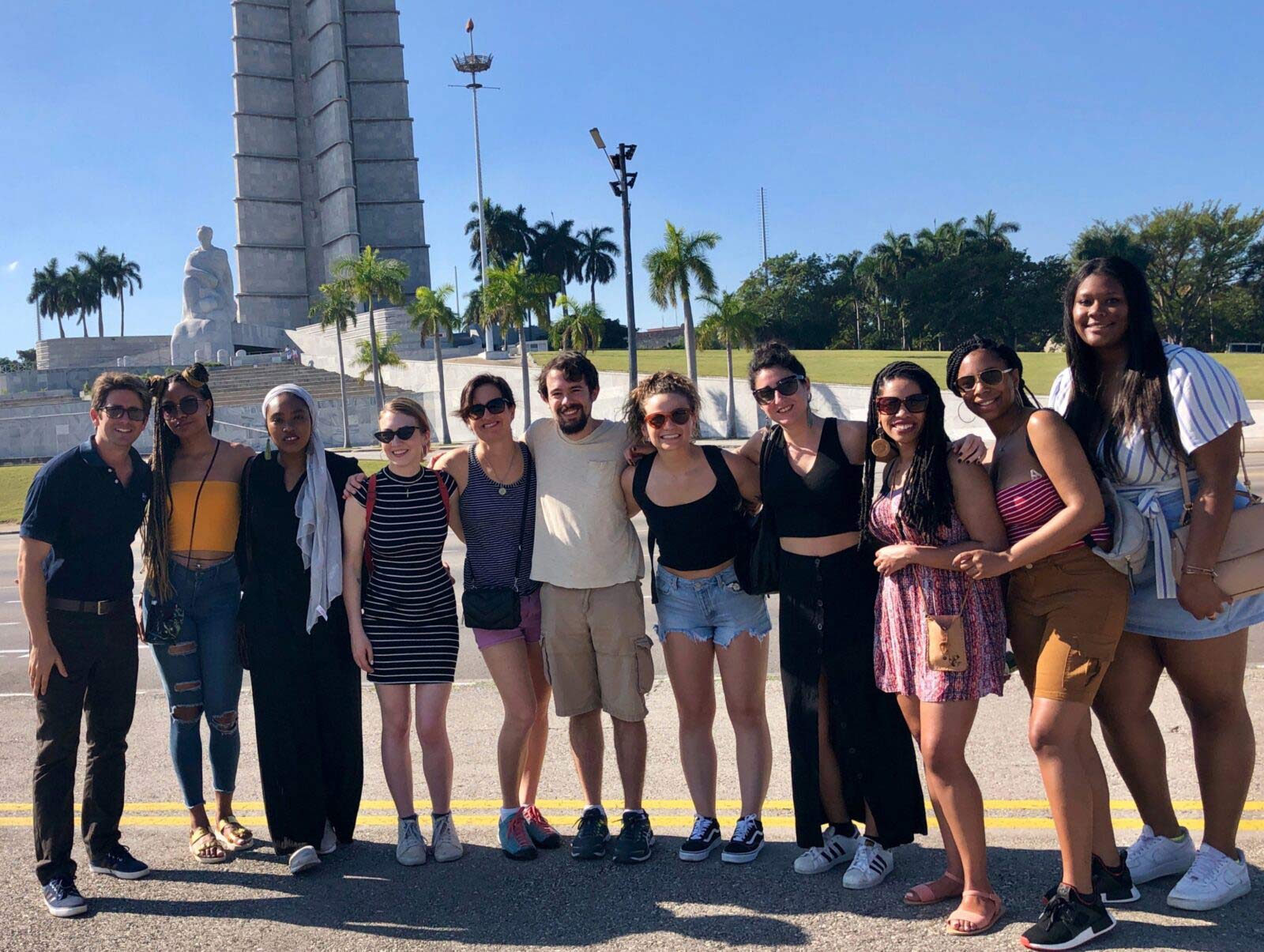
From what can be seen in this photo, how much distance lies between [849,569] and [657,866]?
52.9 inches

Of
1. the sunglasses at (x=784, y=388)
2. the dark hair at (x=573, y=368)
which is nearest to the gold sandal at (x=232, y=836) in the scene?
the dark hair at (x=573, y=368)

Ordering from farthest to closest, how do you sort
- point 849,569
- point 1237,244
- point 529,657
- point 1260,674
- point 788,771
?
point 1237,244
point 1260,674
point 788,771
point 529,657
point 849,569

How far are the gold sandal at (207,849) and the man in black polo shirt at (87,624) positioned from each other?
0.21m

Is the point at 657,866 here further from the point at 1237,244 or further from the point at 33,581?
the point at 1237,244

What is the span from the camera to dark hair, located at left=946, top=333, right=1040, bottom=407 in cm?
352

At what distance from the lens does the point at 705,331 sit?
130 ft

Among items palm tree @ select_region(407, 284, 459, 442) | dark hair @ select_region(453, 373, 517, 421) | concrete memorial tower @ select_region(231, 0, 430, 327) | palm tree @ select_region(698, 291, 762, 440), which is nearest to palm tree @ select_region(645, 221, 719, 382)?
palm tree @ select_region(698, 291, 762, 440)

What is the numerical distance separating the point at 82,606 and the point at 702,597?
2428mm

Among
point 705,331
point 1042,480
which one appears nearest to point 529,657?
point 1042,480

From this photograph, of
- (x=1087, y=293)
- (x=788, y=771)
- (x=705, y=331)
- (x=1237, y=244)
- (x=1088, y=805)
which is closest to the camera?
(x=1088, y=805)

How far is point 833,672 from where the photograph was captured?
3.85 m

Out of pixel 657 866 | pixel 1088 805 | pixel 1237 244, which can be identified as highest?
pixel 1237 244

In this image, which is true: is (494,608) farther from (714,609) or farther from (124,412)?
(124,412)

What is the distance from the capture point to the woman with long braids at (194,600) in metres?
4.27
